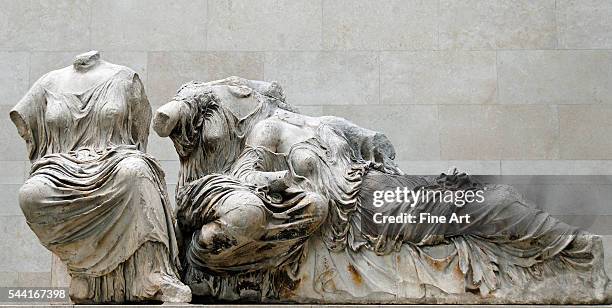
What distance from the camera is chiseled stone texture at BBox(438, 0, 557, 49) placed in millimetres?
10664

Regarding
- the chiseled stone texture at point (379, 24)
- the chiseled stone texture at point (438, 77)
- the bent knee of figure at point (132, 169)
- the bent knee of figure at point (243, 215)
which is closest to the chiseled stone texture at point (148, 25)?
the chiseled stone texture at point (379, 24)

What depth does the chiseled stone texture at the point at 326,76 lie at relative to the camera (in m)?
10.6

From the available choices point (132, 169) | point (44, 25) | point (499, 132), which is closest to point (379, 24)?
point (499, 132)

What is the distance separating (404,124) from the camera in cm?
1053

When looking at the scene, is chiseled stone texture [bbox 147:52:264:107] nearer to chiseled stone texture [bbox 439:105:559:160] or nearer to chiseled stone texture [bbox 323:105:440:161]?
chiseled stone texture [bbox 323:105:440:161]

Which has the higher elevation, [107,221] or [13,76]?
[13,76]

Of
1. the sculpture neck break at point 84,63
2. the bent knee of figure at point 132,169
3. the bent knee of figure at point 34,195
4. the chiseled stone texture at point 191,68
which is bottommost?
the bent knee of figure at point 34,195

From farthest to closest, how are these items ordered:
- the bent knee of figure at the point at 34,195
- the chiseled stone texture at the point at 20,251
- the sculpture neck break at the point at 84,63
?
the chiseled stone texture at the point at 20,251, the sculpture neck break at the point at 84,63, the bent knee of figure at the point at 34,195

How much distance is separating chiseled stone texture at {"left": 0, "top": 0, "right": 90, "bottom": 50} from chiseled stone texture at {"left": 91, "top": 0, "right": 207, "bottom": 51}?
130mm

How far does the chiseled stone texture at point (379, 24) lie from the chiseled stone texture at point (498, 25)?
0.48 feet

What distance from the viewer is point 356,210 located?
25.0 ft

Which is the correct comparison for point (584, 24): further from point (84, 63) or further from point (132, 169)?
point (132, 169)

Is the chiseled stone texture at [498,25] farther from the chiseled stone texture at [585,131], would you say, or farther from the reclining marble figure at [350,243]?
the reclining marble figure at [350,243]

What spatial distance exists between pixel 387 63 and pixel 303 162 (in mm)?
3195
